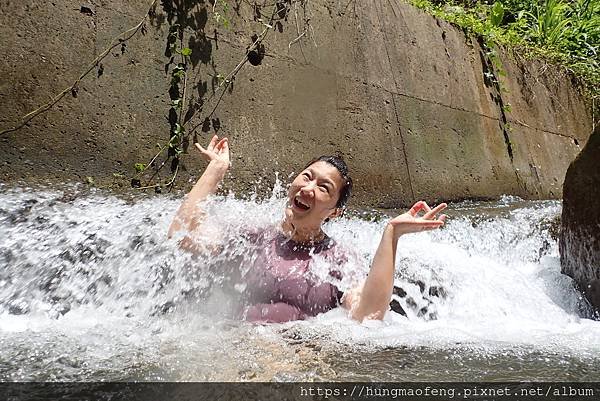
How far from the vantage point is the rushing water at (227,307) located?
1594 millimetres

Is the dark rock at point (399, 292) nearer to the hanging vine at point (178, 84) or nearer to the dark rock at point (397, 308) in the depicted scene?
the dark rock at point (397, 308)

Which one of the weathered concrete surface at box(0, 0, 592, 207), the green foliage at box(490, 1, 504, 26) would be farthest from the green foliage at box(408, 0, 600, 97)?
the weathered concrete surface at box(0, 0, 592, 207)

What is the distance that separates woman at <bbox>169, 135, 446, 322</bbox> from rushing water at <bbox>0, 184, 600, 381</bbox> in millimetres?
77

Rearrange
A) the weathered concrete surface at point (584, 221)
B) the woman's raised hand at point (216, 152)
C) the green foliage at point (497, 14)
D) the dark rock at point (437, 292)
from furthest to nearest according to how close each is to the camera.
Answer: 1. the green foliage at point (497, 14)
2. the weathered concrete surface at point (584, 221)
3. the dark rock at point (437, 292)
4. the woman's raised hand at point (216, 152)

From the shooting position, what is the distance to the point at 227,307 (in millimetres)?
2316

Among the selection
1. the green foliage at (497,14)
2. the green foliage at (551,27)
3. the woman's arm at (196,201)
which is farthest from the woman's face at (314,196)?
the green foliage at (497,14)

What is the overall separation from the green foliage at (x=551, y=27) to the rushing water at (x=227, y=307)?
13.2ft

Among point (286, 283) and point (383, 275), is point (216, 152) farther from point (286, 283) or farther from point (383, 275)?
point (383, 275)

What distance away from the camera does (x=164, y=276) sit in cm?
246

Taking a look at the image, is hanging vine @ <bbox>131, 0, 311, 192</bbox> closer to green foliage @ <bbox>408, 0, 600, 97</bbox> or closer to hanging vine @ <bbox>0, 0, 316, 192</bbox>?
hanging vine @ <bbox>0, 0, 316, 192</bbox>

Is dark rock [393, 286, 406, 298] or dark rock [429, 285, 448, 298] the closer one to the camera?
dark rock [393, 286, 406, 298]

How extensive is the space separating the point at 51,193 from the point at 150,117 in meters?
0.76

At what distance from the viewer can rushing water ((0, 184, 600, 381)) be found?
1594 millimetres

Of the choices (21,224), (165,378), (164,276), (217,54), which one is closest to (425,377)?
(165,378)
